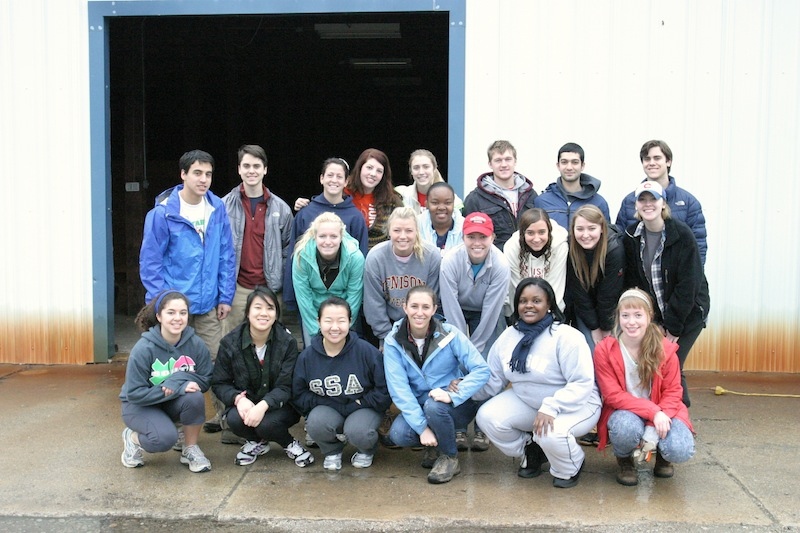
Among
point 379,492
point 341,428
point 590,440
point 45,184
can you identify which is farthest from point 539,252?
point 45,184

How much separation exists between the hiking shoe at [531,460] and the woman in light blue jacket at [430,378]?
326 mm

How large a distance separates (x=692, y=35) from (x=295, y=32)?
253 inches

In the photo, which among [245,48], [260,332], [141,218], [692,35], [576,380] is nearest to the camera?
[576,380]

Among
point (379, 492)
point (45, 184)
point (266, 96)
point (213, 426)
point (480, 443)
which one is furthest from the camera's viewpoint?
point (266, 96)

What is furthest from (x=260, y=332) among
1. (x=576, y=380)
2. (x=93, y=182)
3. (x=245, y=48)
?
(x=245, y=48)

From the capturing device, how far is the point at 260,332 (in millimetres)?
4285

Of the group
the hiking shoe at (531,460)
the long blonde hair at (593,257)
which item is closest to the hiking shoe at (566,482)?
the hiking shoe at (531,460)

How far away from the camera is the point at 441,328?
4.21 meters

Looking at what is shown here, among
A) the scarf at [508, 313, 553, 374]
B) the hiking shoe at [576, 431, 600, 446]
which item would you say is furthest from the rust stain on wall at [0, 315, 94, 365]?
the hiking shoe at [576, 431, 600, 446]

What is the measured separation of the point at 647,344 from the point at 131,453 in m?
2.66

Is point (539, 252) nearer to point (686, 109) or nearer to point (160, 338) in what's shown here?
point (160, 338)

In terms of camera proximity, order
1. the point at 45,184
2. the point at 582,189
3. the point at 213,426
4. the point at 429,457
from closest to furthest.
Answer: the point at 429,457 < the point at 213,426 < the point at 582,189 < the point at 45,184

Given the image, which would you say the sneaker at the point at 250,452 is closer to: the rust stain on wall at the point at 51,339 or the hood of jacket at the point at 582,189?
the hood of jacket at the point at 582,189

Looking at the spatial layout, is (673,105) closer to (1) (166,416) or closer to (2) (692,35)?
(2) (692,35)
